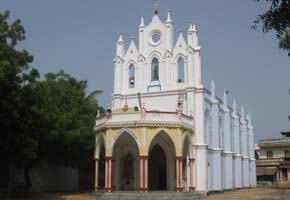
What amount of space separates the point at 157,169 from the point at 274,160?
28630 millimetres

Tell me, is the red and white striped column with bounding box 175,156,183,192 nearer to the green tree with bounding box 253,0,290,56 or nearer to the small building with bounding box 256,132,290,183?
the green tree with bounding box 253,0,290,56

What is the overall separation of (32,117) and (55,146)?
783 centimetres

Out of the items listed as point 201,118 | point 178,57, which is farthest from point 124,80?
point 201,118

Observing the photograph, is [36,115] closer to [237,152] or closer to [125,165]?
[125,165]

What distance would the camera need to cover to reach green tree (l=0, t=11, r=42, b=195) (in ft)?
75.4

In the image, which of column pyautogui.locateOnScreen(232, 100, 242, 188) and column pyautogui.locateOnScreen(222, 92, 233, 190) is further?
column pyautogui.locateOnScreen(232, 100, 242, 188)

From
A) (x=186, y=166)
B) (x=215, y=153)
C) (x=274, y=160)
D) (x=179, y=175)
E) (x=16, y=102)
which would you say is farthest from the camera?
(x=274, y=160)

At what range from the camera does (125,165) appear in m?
33.3

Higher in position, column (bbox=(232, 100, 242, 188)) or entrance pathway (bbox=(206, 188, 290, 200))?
column (bbox=(232, 100, 242, 188))

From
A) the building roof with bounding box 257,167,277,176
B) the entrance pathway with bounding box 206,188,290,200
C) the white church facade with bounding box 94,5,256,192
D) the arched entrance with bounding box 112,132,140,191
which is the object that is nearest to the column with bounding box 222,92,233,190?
the white church facade with bounding box 94,5,256,192

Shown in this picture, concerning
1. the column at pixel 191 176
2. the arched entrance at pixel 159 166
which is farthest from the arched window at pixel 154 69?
the column at pixel 191 176

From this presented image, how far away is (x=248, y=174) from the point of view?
4509cm

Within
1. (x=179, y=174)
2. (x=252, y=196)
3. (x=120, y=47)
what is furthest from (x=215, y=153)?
(x=120, y=47)

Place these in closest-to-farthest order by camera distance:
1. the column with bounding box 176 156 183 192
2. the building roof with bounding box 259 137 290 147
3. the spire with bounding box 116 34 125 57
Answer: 1. the column with bounding box 176 156 183 192
2. the spire with bounding box 116 34 125 57
3. the building roof with bounding box 259 137 290 147
